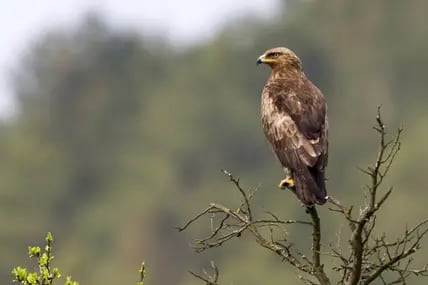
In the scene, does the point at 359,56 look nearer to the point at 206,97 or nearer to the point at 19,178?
the point at 206,97

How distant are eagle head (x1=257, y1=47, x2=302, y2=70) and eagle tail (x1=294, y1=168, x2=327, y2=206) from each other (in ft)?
5.26

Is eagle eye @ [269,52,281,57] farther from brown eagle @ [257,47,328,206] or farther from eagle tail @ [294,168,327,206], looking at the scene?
eagle tail @ [294,168,327,206]

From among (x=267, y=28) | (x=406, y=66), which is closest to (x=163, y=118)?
(x=267, y=28)

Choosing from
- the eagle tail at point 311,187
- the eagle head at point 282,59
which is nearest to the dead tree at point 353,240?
the eagle tail at point 311,187

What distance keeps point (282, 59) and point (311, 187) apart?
205 centimetres

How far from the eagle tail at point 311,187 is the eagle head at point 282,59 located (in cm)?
160

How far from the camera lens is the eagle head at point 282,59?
10.8 m

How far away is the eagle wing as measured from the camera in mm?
9328

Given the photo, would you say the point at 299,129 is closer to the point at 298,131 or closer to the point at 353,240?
the point at 298,131

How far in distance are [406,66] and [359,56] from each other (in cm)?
470

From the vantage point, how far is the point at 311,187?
9039 millimetres

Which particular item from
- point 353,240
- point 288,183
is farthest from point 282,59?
point 353,240

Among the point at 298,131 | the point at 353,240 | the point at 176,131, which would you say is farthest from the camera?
the point at 176,131

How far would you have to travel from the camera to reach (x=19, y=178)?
7050cm
